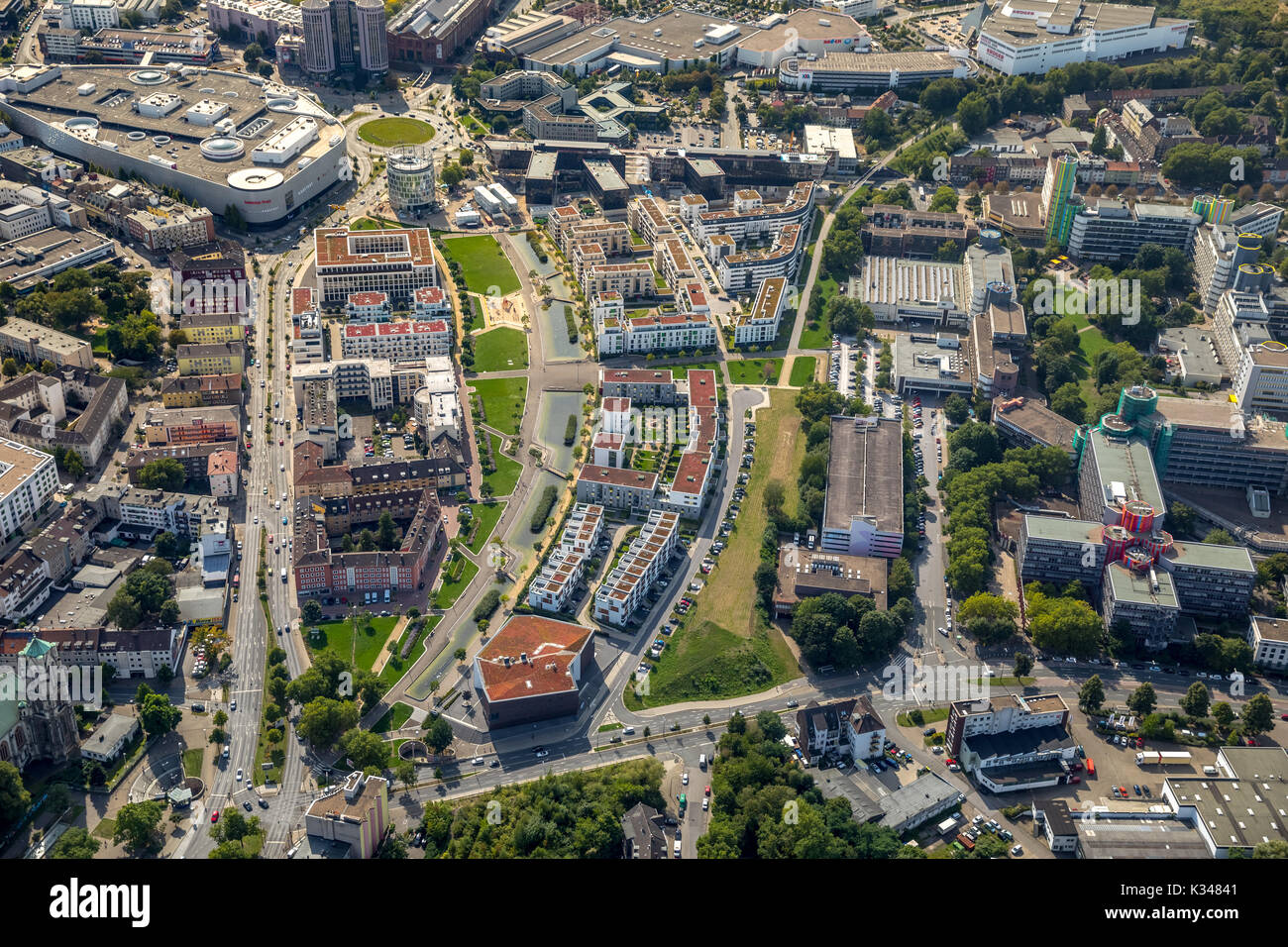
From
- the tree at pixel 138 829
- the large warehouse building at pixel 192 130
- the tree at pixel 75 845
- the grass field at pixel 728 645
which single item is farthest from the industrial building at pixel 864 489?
the large warehouse building at pixel 192 130

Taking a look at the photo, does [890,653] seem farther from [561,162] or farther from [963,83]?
[963,83]

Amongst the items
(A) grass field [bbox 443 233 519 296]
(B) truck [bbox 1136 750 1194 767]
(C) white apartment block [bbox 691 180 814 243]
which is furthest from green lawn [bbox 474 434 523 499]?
(B) truck [bbox 1136 750 1194 767]

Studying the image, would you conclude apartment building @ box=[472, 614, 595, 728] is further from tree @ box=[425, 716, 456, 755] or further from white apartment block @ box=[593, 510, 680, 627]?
white apartment block @ box=[593, 510, 680, 627]

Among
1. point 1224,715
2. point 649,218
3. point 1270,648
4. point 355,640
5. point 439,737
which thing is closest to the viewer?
A: point 439,737

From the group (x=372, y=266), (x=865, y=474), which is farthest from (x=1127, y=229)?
(x=372, y=266)

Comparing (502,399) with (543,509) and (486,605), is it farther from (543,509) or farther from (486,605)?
(486,605)

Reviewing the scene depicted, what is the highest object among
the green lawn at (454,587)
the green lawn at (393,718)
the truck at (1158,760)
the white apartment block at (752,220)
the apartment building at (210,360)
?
the white apartment block at (752,220)

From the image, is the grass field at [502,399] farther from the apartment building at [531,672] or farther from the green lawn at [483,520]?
the apartment building at [531,672]

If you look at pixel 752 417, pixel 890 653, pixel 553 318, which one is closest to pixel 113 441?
pixel 553 318
